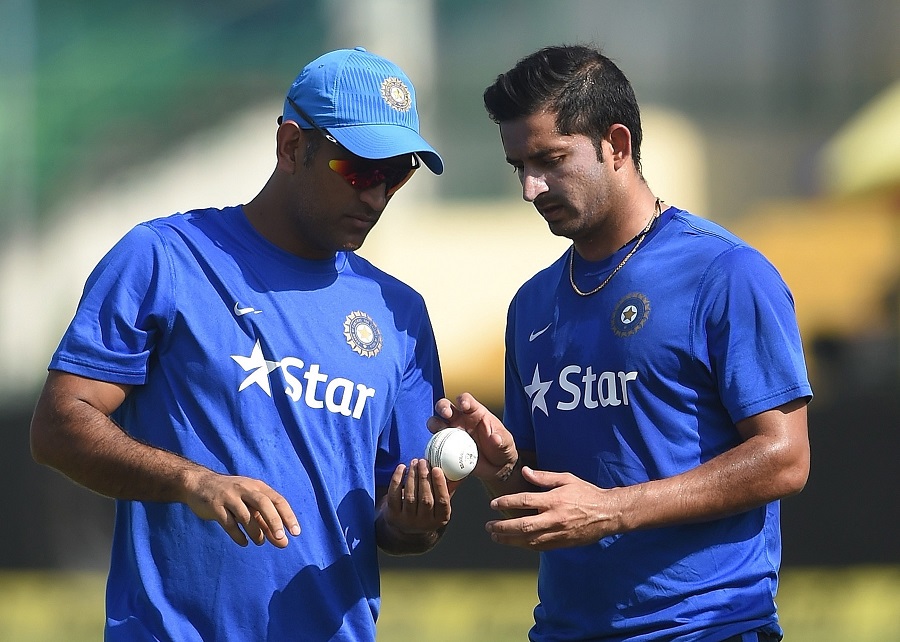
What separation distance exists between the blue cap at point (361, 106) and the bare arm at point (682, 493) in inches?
36.9

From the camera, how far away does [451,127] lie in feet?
27.9

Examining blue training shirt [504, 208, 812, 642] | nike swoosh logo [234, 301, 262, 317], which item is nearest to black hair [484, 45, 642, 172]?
blue training shirt [504, 208, 812, 642]

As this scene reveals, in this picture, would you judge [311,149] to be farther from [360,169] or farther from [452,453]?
[452,453]

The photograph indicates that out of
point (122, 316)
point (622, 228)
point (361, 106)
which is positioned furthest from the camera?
point (622, 228)

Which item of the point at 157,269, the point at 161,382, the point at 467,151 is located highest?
the point at 467,151

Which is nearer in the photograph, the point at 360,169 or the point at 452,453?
the point at 452,453

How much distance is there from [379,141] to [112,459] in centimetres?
105

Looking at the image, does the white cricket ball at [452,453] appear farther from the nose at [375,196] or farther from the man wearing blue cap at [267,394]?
the nose at [375,196]

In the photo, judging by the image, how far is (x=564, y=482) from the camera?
309cm

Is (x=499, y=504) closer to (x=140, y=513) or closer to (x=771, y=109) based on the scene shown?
(x=140, y=513)

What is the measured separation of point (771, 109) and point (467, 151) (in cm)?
201

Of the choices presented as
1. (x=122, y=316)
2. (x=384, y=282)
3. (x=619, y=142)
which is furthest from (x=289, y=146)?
(x=619, y=142)

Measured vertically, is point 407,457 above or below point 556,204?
below

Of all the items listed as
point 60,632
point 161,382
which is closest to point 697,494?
point 161,382
